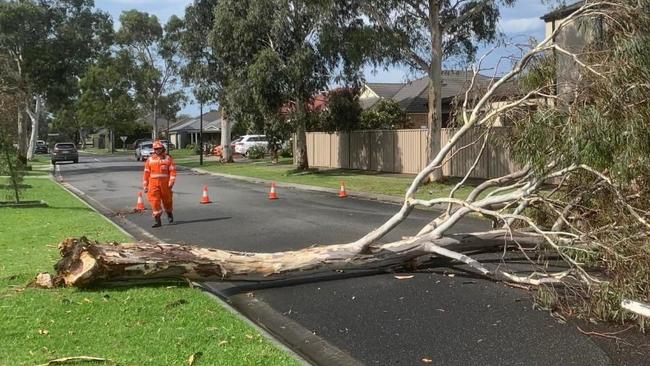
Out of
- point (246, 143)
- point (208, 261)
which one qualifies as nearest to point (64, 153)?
point (246, 143)

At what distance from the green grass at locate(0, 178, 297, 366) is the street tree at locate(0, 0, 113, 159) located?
36.2 m

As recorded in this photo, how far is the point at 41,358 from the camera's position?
16.2ft

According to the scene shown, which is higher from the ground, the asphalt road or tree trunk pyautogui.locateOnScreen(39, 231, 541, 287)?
tree trunk pyautogui.locateOnScreen(39, 231, 541, 287)

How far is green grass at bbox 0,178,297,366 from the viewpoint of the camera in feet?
16.6

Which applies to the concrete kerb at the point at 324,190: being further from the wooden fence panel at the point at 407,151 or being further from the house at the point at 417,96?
the house at the point at 417,96

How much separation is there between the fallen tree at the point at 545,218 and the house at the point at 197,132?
74001 millimetres

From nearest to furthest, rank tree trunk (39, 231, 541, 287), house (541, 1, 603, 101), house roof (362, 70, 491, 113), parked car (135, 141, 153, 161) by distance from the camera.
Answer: tree trunk (39, 231, 541, 287) < house (541, 1, 603, 101) < house roof (362, 70, 491, 113) < parked car (135, 141, 153, 161)

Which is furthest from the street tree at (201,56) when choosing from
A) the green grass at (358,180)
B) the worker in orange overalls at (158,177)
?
the worker in orange overalls at (158,177)

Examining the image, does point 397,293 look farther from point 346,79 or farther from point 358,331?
point 346,79

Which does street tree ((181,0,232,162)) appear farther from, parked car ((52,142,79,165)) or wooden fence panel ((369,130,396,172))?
parked car ((52,142,79,165))

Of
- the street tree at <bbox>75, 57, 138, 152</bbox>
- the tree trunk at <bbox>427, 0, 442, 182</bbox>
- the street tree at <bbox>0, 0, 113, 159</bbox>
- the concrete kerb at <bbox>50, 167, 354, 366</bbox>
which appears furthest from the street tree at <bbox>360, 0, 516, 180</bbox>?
the street tree at <bbox>75, 57, 138, 152</bbox>

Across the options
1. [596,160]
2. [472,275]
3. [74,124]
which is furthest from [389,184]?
[74,124]

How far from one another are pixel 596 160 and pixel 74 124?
118997 mm

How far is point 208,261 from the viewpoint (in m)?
7.50
